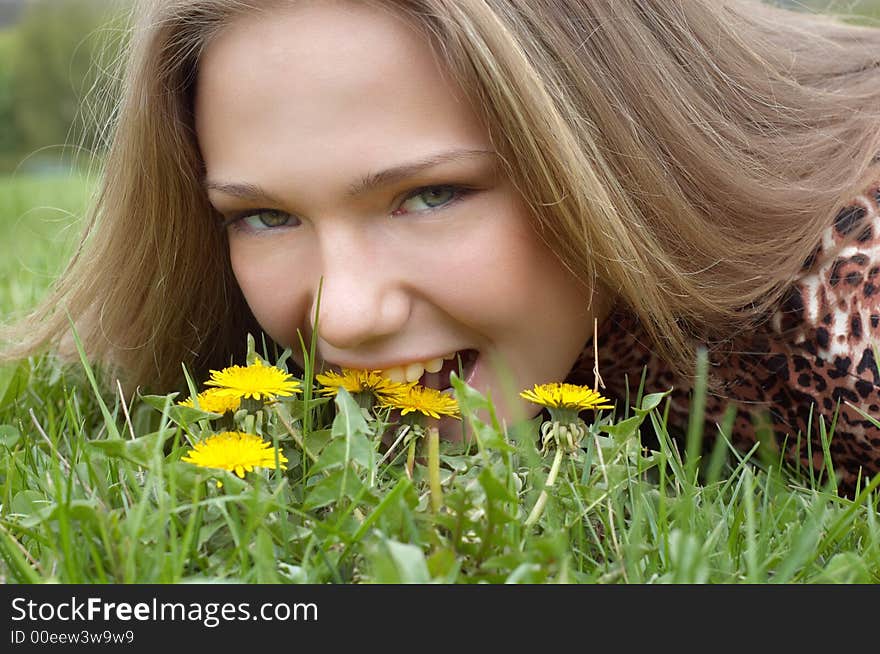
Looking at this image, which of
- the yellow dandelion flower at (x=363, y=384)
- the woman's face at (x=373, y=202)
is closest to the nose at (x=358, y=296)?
the woman's face at (x=373, y=202)

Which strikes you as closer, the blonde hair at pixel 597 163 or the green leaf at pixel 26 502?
the green leaf at pixel 26 502

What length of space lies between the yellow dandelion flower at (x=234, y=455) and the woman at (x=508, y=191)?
344 mm

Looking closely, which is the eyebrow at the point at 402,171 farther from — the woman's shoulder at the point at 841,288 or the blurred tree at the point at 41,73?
the blurred tree at the point at 41,73

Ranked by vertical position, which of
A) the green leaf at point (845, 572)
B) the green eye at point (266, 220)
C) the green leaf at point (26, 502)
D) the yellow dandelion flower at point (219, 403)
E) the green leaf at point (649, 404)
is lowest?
the green leaf at point (845, 572)

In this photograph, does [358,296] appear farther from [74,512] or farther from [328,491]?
[74,512]

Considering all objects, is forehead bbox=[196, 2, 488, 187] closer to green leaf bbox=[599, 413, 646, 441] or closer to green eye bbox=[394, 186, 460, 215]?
green eye bbox=[394, 186, 460, 215]

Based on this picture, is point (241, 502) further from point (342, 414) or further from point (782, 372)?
point (782, 372)

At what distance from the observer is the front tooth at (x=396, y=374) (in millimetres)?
1397

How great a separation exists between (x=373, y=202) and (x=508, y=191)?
19cm

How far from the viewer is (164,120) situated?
148 cm

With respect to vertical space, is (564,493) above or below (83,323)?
below
